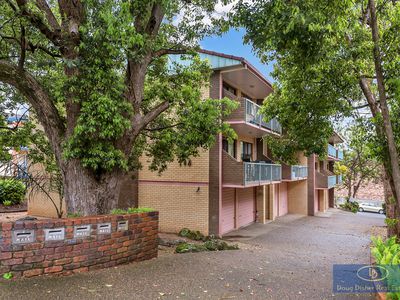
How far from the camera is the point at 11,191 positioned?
21.0 m

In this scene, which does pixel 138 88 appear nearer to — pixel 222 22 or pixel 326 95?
pixel 222 22

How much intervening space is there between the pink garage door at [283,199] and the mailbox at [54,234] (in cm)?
2099

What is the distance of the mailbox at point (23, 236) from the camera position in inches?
186

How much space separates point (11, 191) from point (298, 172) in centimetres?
1980

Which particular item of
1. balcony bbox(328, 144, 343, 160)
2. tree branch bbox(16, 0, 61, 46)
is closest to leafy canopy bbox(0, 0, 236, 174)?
tree branch bbox(16, 0, 61, 46)

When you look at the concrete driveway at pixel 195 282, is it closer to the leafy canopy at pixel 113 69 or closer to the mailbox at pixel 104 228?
the mailbox at pixel 104 228

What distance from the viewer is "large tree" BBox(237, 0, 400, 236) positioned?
5.36 m

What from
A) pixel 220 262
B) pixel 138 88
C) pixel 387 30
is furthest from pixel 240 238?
pixel 387 30

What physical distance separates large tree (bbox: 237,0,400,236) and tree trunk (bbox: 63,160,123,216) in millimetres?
4484

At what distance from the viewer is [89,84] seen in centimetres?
642

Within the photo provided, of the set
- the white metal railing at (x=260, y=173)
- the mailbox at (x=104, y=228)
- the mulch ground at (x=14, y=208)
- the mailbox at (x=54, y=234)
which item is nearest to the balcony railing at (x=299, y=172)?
the white metal railing at (x=260, y=173)

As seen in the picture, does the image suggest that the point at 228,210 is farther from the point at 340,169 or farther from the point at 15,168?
the point at 340,169

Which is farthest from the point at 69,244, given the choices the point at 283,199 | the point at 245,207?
the point at 283,199

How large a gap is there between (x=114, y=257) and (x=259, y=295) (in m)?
2.72
